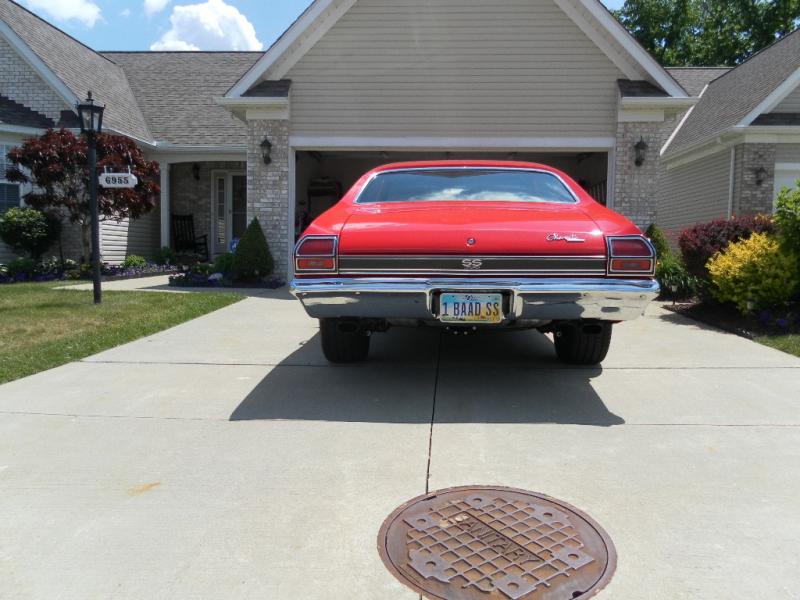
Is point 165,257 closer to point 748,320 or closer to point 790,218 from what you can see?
Result: point 748,320

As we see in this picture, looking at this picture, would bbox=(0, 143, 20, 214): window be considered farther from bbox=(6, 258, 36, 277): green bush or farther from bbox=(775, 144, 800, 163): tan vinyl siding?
bbox=(775, 144, 800, 163): tan vinyl siding

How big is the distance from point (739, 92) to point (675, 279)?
25.6 feet

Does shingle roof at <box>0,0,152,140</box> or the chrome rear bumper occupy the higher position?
shingle roof at <box>0,0,152,140</box>

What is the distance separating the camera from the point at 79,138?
40.3 ft

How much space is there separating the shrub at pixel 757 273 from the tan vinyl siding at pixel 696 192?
699cm

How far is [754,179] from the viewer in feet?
41.1

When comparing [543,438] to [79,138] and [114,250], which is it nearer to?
[79,138]

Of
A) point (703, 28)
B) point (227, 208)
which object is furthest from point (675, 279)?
point (703, 28)

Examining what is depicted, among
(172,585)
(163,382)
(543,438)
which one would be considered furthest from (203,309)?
(172,585)

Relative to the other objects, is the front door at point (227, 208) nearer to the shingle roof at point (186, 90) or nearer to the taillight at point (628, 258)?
the shingle roof at point (186, 90)

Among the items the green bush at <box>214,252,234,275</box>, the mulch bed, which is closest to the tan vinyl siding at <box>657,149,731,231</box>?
the mulch bed

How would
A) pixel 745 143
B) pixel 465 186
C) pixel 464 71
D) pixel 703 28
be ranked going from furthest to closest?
pixel 703 28 < pixel 745 143 < pixel 464 71 < pixel 465 186

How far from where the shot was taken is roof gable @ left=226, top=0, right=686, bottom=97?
10.5m

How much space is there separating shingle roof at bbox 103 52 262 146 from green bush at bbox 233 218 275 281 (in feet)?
15.1
